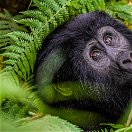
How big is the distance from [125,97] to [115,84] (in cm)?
18

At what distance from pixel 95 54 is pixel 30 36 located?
78 centimetres

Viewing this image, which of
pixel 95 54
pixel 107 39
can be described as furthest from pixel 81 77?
pixel 107 39

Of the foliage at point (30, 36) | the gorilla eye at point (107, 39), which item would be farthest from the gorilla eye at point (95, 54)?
the foliage at point (30, 36)

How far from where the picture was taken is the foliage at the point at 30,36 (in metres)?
2.94

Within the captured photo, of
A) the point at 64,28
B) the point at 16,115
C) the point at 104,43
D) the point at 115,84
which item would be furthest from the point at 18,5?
the point at 16,115

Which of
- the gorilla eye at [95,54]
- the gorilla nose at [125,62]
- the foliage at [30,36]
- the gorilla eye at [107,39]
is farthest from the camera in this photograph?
the gorilla eye at [107,39]

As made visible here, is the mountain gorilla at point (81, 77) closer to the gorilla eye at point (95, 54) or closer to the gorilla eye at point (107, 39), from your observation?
the gorilla eye at point (95, 54)

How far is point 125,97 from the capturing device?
3.45 metres

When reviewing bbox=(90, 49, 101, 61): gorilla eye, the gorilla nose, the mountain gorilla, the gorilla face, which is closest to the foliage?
the mountain gorilla

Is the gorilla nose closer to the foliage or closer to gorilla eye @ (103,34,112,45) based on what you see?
gorilla eye @ (103,34,112,45)

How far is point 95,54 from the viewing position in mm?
3627

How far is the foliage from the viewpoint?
294 cm

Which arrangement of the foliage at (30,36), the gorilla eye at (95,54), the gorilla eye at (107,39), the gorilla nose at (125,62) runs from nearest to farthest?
the foliage at (30,36) → the gorilla nose at (125,62) → the gorilla eye at (95,54) → the gorilla eye at (107,39)

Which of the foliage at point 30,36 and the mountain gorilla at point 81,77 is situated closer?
the foliage at point 30,36
